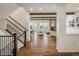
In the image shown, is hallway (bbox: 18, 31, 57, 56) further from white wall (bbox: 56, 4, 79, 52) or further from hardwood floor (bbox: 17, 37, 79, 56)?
white wall (bbox: 56, 4, 79, 52)

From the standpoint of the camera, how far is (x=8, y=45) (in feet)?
18.5

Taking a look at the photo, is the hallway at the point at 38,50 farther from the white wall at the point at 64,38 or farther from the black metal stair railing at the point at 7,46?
the black metal stair railing at the point at 7,46

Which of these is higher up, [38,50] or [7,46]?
[7,46]

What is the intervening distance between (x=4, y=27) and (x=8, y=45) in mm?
1287

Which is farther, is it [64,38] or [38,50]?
[38,50]

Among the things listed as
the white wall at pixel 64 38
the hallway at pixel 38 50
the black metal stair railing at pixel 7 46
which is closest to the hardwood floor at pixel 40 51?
the hallway at pixel 38 50

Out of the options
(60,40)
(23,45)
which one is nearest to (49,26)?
(23,45)

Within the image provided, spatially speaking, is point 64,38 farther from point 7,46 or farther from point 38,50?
point 7,46

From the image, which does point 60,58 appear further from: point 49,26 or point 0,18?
point 49,26

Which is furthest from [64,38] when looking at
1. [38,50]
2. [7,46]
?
[7,46]

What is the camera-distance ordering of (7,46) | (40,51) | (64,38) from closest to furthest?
(7,46), (64,38), (40,51)

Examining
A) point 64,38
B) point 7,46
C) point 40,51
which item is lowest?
point 40,51

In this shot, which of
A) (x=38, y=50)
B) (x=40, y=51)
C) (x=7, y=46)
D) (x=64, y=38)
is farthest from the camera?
(x=38, y=50)

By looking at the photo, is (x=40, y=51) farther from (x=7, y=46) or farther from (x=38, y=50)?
(x=7, y=46)
